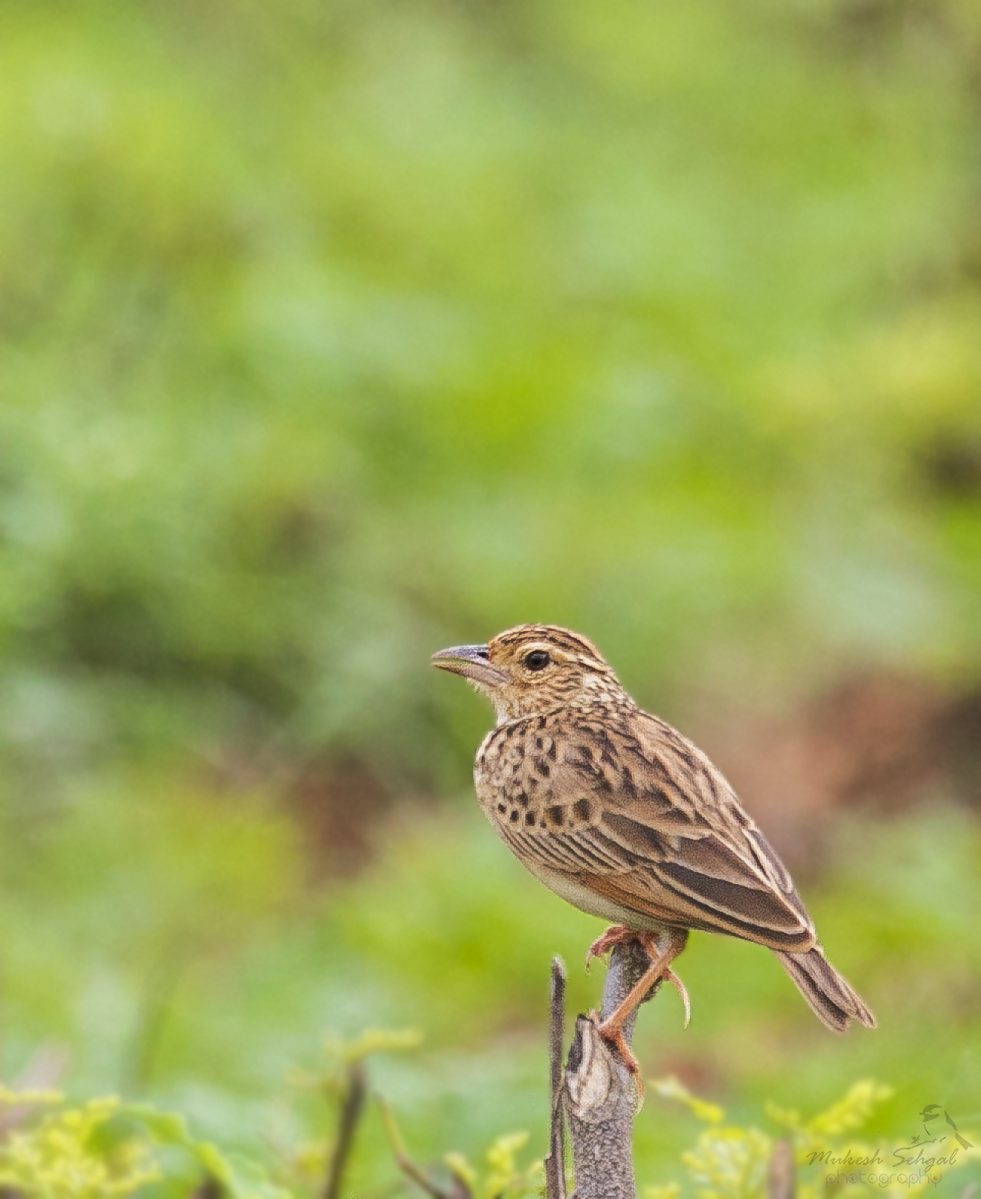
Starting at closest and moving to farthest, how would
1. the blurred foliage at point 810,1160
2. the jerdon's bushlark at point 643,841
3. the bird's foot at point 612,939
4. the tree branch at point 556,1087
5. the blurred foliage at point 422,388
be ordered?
the tree branch at point 556,1087 < the jerdon's bushlark at point 643,841 < the blurred foliage at point 810,1160 < the bird's foot at point 612,939 < the blurred foliage at point 422,388

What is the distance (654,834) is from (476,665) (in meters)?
0.62

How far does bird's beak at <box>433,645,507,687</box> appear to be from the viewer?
298 centimetres

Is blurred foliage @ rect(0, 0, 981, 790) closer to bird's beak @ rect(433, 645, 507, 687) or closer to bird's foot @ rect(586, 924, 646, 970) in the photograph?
bird's beak @ rect(433, 645, 507, 687)

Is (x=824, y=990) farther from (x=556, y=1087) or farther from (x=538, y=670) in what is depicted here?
(x=538, y=670)

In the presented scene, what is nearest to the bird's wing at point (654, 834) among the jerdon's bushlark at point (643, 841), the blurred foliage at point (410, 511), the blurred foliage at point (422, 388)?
the jerdon's bushlark at point (643, 841)

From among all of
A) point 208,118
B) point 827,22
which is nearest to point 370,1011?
point 208,118

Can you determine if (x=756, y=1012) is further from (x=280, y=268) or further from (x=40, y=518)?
(x=280, y=268)

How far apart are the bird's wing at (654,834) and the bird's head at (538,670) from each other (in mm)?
278

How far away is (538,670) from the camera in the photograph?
3020mm

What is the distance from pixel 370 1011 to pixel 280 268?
586 cm

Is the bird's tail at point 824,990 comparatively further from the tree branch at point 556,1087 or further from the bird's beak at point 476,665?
the bird's beak at point 476,665

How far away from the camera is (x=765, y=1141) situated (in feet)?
8.47

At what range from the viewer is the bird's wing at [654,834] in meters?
2.34

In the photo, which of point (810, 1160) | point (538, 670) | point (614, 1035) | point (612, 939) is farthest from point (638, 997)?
point (538, 670)
